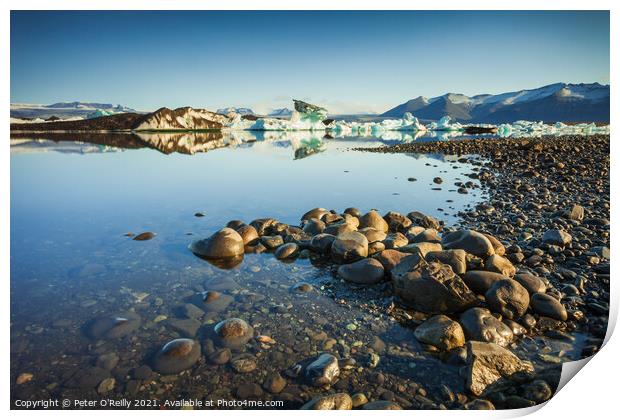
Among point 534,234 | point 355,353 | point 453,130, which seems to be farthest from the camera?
point 453,130

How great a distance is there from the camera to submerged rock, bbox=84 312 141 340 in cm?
329

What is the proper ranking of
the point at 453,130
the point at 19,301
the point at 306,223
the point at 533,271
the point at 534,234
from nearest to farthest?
the point at 19,301, the point at 533,271, the point at 534,234, the point at 306,223, the point at 453,130

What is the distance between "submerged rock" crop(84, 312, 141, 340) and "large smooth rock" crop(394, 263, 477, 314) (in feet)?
9.41

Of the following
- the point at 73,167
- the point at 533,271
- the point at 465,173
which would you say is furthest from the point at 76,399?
the point at 73,167

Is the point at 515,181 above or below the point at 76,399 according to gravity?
above

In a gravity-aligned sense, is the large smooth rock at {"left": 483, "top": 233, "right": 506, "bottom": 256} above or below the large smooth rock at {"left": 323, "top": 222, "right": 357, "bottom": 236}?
below

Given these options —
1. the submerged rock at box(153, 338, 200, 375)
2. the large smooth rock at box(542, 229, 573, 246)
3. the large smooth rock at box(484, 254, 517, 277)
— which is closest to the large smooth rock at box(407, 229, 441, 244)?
the large smooth rock at box(484, 254, 517, 277)

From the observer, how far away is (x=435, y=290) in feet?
12.1

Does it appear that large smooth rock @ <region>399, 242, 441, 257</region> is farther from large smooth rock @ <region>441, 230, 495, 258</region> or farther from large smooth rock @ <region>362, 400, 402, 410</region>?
large smooth rock @ <region>362, 400, 402, 410</region>

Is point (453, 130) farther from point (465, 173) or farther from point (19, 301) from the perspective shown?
point (19, 301)

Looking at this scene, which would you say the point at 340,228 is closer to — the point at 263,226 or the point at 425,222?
the point at 263,226

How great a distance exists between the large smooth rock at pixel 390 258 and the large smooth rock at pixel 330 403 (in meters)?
2.22

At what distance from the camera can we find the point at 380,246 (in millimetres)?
5090

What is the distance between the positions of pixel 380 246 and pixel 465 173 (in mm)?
9922
